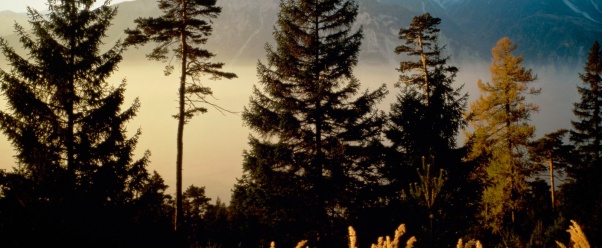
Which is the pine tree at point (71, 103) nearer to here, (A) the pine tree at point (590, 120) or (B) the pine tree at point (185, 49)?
(B) the pine tree at point (185, 49)

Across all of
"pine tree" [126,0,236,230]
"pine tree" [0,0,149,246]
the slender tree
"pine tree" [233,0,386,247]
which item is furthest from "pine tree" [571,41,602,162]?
"pine tree" [0,0,149,246]

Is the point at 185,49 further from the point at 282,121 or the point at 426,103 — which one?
the point at 426,103

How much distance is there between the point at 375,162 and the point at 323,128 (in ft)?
8.77

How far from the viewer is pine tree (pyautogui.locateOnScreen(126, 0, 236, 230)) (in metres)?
13.5

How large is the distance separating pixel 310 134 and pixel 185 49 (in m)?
6.28

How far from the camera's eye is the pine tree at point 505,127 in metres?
19.6

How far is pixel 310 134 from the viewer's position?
1354 cm

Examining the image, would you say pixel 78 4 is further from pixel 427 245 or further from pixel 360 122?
pixel 427 245

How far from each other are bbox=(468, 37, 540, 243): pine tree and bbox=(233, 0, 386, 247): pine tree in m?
9.68

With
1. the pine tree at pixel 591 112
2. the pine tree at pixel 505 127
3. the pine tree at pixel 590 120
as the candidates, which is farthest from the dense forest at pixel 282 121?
the pine tree at pixel 591 112

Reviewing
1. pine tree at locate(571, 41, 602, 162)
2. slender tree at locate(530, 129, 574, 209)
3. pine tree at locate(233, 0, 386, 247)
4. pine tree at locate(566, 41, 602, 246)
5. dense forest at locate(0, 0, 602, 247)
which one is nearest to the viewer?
dense forest at locate(0, 0, 602, 247)

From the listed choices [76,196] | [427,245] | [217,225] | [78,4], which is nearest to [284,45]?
[78,4]

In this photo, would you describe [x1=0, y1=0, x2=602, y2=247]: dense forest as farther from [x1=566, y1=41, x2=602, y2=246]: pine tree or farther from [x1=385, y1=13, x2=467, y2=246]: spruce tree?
[x1=566, y1=41, x2=602, y2=246]: pine tree

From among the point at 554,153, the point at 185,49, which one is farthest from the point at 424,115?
the point at 554,153
